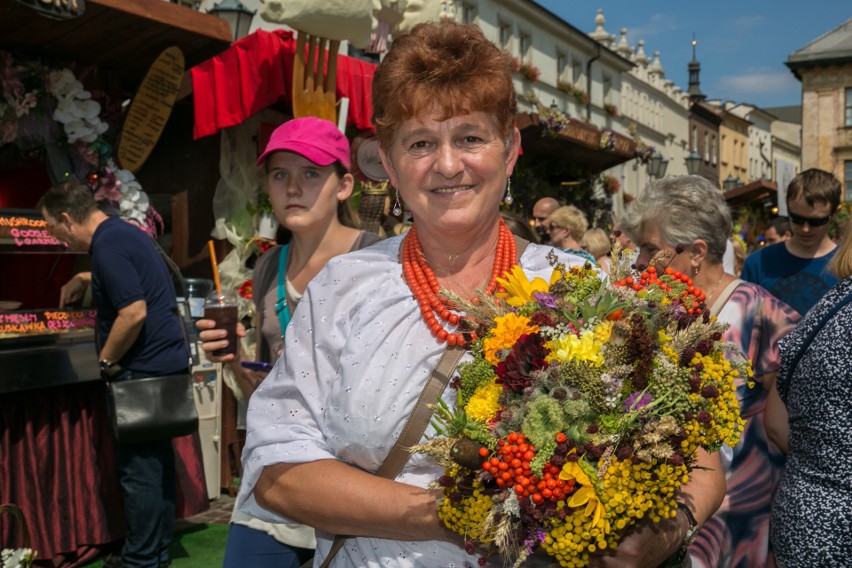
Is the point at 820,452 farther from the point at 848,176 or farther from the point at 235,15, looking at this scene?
the point at 848,176

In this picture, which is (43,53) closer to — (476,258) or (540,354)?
(476,258)

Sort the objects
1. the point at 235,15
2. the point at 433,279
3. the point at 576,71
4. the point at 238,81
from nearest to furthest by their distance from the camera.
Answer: the point at 433,279, the point at 238,81, the point at 235,15, the point at 576,71

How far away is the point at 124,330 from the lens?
4465mm

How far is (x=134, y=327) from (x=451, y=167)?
3.15m

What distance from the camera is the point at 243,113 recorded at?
6.67 m

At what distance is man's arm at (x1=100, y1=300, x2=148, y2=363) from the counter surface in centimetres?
54

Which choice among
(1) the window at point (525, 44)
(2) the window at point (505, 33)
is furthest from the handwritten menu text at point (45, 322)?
(1) the window at point (525, 44)

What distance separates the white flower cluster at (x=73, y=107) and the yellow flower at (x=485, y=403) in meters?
5.44

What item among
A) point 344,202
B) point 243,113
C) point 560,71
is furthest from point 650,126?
point 344,202

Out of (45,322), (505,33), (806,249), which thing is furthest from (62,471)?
(505,33)

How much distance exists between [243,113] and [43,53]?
1.48 metres

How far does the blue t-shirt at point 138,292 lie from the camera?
4469 millimetres

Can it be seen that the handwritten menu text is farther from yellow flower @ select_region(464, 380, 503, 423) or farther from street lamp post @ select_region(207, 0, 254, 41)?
yellow flower @ select_region(464, 380, 503, 423)

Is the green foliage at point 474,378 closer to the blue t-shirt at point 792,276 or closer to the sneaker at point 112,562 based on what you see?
the blue t-shirt at point 792,276
